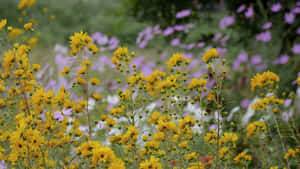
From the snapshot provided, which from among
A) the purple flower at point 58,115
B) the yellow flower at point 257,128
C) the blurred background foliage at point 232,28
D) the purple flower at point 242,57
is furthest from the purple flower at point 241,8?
the purple flower at point 58,115

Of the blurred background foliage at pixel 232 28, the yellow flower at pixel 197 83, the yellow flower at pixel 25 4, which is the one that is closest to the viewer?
the yellow flower at pixel 197 83

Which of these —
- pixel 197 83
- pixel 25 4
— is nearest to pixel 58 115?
pixel 197 83

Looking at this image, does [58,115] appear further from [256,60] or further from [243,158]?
[256,60]

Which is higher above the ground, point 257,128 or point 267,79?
point 267,79

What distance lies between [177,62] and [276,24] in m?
2.39

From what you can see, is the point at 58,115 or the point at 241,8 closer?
the point at 58,115

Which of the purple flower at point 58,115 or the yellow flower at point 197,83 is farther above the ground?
the yellow flower at point 197,83

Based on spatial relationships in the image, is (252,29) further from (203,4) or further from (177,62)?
(177,62)

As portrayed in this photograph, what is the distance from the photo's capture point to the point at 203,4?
4.72 meters

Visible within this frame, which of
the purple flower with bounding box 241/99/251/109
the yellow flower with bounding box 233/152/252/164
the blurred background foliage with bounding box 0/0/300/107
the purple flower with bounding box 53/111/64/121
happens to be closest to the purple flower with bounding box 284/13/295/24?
the blurred background foliage with bounding box 0/0/300/107

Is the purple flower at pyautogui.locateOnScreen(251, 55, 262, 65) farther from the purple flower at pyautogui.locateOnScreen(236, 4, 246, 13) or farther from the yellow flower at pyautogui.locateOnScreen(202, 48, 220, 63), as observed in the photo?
the yellow flower at pyautogui.locateOnScreen(202, 48, 220, 63)

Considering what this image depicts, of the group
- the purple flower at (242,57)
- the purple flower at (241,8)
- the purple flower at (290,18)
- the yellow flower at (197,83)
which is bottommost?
the yellow flower at (197,83)

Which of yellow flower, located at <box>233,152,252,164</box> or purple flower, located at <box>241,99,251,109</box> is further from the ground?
purple flower, located at <box>241,99,251,109</box>

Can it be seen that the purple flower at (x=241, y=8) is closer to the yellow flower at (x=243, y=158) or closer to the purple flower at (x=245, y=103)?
the purple flower at (x=245, y=103)
